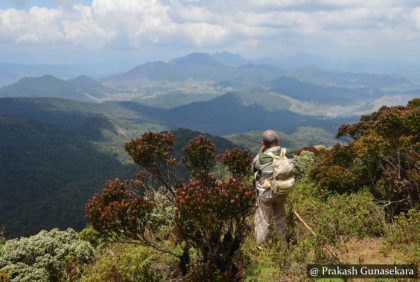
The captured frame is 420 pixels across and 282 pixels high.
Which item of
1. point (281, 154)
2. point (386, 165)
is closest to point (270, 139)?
point (281, 154)

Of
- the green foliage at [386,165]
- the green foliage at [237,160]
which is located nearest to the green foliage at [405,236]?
the green foliage at [386,165]

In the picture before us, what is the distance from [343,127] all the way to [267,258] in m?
13.3

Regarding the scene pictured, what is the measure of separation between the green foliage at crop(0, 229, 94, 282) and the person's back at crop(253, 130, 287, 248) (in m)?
4.85

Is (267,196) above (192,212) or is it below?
below

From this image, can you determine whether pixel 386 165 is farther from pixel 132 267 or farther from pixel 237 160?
pixel 132 267

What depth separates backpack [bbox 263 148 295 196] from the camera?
8.78 meters

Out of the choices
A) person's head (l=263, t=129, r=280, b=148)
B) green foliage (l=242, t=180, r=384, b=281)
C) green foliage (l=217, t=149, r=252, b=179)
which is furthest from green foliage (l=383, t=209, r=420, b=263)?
green foliage (l=217, t=149, r=252, b=179)

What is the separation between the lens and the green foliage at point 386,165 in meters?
12.8

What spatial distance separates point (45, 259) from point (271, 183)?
244 inches

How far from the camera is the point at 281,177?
883 cm

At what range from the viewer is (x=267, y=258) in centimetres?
873

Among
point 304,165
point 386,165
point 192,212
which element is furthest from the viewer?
point 304,165

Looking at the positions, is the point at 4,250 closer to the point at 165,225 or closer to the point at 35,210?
the point at 165,225

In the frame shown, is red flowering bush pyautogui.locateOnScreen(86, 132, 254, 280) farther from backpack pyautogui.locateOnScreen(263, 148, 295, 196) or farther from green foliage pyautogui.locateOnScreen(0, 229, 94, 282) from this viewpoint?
green foliage pyautogui.locateOnScreen(0, 229, 94, 282)
